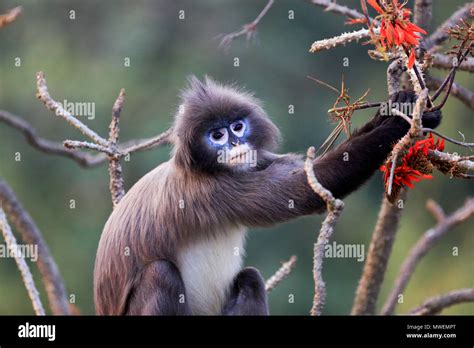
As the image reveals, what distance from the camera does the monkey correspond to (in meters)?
5.99

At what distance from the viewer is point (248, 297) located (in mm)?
6348

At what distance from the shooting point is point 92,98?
16.1 meters

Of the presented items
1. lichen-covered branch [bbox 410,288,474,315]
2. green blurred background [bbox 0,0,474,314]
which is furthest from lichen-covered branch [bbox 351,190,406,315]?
green blurred background [bbox 0,0,474,314]

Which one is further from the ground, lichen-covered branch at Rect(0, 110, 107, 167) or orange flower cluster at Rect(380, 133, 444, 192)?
lichen-covered branch at Rect(0, 110, 107, 167)

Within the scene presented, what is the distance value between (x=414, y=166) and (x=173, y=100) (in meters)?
11.3

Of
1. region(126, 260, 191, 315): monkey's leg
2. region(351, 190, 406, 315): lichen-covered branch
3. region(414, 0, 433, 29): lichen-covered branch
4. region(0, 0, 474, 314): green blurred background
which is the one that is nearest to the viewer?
region(126, 260, 191, 315): monkey's leg

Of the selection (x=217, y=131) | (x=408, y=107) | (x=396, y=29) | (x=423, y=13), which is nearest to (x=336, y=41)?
(x=396, y=29)

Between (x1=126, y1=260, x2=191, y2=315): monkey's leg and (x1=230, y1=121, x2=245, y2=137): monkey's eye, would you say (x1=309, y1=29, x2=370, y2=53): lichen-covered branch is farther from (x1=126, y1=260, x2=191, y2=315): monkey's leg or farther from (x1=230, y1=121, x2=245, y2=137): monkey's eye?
(x1=126, y1=260, x2=191, y2=315): monkey's leg

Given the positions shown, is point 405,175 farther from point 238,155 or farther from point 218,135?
point 218,135

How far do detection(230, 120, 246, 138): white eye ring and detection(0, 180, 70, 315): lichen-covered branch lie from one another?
1.81 metres

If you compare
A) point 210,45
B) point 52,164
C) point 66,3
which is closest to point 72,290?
point 52,164

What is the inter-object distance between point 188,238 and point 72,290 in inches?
374

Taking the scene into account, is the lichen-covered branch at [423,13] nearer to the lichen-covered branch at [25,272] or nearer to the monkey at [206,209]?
the monkey at [206,209]
